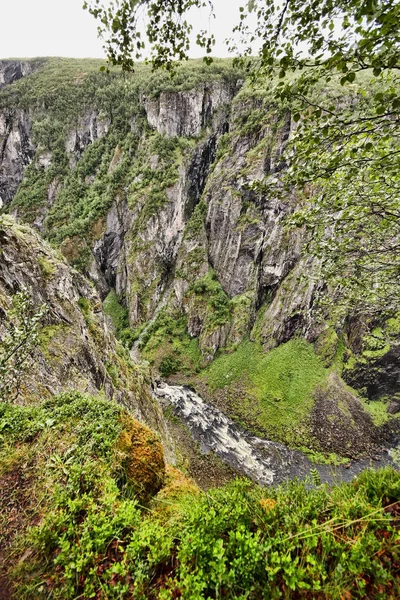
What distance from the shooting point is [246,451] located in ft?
66.6

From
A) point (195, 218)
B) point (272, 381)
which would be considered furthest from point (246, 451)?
point (195, 218)

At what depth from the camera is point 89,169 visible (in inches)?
2339

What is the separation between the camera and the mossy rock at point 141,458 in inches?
140

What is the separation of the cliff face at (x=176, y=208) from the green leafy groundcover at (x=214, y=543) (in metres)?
9.04

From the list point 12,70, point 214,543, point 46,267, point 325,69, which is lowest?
point 46,267

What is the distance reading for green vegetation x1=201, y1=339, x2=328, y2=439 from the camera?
2307cm

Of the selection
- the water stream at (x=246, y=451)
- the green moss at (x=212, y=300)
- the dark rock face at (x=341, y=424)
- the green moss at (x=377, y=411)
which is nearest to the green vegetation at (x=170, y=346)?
the green moss at (x=212, y=300)

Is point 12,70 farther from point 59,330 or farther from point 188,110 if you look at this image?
point 59,330

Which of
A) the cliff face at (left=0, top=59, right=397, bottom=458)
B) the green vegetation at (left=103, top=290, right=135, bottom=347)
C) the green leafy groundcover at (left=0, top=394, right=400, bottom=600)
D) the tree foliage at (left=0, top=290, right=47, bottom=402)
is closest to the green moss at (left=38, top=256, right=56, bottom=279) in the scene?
the cliff face at (left=0, top=59, right=397, bottom=458)

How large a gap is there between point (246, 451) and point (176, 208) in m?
40.4

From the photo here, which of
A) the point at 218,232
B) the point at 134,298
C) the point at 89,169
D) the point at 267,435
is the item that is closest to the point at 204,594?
→ the point at 267,435

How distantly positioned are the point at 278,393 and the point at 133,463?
78.5ft

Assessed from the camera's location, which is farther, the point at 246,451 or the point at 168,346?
the point at 168,346

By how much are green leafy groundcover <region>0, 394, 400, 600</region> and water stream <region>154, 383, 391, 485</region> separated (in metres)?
16.3
